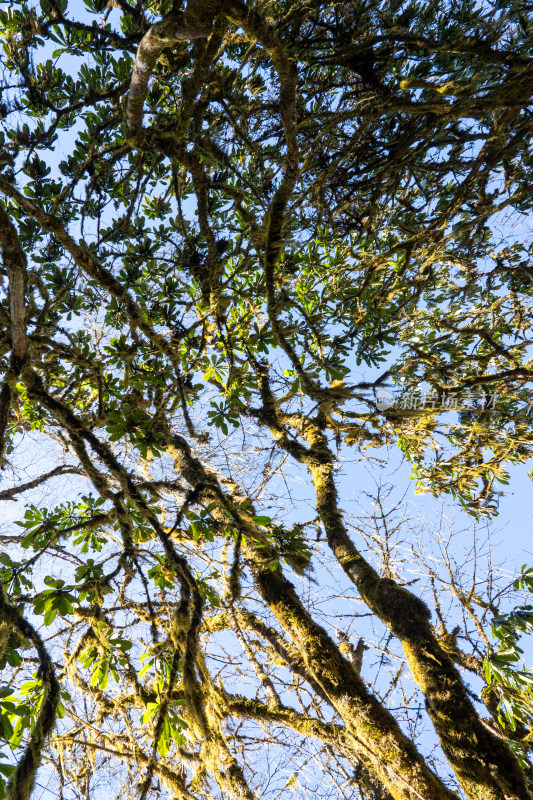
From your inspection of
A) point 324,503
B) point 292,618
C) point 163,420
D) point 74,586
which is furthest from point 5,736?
point 324,503

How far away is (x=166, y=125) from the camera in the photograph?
81.1 inches

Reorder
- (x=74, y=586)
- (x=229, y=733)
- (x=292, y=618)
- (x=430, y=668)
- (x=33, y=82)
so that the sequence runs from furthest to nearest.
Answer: (x=229, y=733)
(x=292, y=618)
(x=430, y=668)
(x=33, y=82)
(x=74, y=586)

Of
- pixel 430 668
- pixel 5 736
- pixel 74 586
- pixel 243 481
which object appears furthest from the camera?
pixel 243 481

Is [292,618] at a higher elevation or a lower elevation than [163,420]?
lower

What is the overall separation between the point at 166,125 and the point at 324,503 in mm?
3091

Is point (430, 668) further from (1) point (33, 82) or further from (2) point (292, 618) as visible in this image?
(1) point (33, 82)

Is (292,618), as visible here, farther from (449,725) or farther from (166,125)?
(166,125)

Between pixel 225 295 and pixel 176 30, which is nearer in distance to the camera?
pixel 176 30

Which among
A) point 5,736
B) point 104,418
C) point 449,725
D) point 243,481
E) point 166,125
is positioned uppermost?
point 166,125

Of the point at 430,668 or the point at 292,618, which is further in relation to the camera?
the point at 292,618

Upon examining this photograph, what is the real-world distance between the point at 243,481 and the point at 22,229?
2783mm

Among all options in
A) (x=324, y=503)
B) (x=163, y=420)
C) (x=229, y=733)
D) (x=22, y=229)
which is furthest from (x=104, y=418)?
(x=229, y=733)

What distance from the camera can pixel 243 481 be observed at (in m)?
4.13

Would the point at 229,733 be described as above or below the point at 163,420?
below
